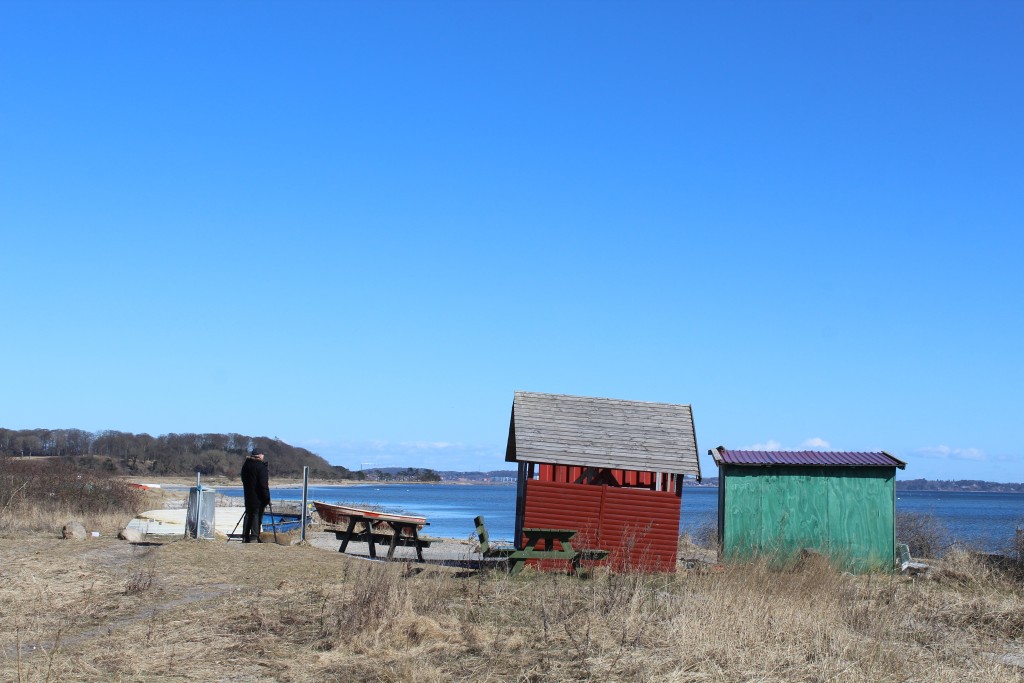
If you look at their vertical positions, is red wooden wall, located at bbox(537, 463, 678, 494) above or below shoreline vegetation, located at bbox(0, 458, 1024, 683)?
above

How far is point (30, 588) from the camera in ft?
42.2

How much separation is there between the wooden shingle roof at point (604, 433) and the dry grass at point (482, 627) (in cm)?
422

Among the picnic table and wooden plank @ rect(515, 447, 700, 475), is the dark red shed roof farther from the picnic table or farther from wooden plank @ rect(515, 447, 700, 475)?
the picnic table

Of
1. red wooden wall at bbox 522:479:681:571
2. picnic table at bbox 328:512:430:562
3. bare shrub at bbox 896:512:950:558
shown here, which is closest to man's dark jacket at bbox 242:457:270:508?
picnic table at bbox 328:512:430:562

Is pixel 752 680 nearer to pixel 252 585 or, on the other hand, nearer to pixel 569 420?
pixel 252 585

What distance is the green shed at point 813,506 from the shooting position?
67.5ft

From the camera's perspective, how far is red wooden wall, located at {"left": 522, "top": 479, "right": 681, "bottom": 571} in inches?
733

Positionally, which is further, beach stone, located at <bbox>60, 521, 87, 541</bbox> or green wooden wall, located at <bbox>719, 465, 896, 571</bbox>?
green wooden wall, located at <bbox>719, 465, 896, 571</bbox>

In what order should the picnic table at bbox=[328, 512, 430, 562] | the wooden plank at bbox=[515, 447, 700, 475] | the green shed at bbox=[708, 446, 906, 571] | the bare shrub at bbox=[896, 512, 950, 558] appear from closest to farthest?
the wooden plank at bbox=[515, 447, 700, 475] → the picnic table at bbox=[328, 512, 430, 562] → the green shed at bbox=[708, 446, 906, 571] → the bare shrub at bbox=[896, 512, 950, 558]

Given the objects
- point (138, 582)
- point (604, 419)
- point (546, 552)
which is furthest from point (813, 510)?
point (138, 582)

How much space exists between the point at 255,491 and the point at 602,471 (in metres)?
6.50

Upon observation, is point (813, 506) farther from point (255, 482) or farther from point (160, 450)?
point (160, 450)

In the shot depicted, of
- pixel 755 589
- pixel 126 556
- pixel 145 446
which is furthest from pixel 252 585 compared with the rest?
pixel 145 446

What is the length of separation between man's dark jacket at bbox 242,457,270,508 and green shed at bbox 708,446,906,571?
9129 mm
